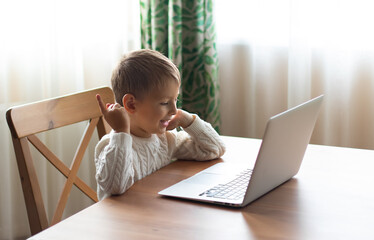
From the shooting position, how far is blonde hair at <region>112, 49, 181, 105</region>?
1.52m

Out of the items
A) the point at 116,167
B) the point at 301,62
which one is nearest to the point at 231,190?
the point at 116,167

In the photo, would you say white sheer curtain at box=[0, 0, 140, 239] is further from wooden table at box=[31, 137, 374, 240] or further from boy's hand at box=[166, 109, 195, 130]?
wooden table at box=[31, 137, 374, 240]

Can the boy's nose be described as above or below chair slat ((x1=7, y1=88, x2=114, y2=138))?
above

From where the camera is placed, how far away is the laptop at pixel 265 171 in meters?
1.26

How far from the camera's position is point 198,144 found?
170 cm

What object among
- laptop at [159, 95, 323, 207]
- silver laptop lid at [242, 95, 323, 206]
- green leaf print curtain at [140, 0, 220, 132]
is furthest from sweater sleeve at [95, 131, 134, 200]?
green leaf print curtain at [140, 0, 220, 132]

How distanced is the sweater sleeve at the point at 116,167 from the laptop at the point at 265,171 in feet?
0.35

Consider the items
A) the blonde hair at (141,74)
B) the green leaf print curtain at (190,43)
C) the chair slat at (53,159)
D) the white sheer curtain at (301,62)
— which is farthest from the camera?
the green leaf print curtain at (190,43)

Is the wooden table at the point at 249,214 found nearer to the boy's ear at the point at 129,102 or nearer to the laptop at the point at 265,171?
the laptop at the point at 265,171

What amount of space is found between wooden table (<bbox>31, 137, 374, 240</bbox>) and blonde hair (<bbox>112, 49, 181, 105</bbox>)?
238mm

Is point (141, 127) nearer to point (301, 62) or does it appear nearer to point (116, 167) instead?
point (116, 167)

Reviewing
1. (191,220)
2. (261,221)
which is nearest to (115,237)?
(191,220)

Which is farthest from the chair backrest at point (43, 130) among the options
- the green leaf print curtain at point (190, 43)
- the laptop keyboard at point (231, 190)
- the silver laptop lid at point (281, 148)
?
the green leaf print curtain at point (190, 43)

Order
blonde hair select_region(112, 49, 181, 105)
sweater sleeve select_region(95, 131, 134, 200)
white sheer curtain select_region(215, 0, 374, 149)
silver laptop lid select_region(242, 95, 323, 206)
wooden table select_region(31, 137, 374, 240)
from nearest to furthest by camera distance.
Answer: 1. wooden table select_region(31, 137, 374, 240)
2. silver laptop lid select_region(242, 95, 323, 206)
3. sweater sleeve select_region(95, 131, 134, 200)
4. blonde hair select_region(112, 49, 181, 105)
5. white sheer curtain select_region(215, 0, 374, 149)
